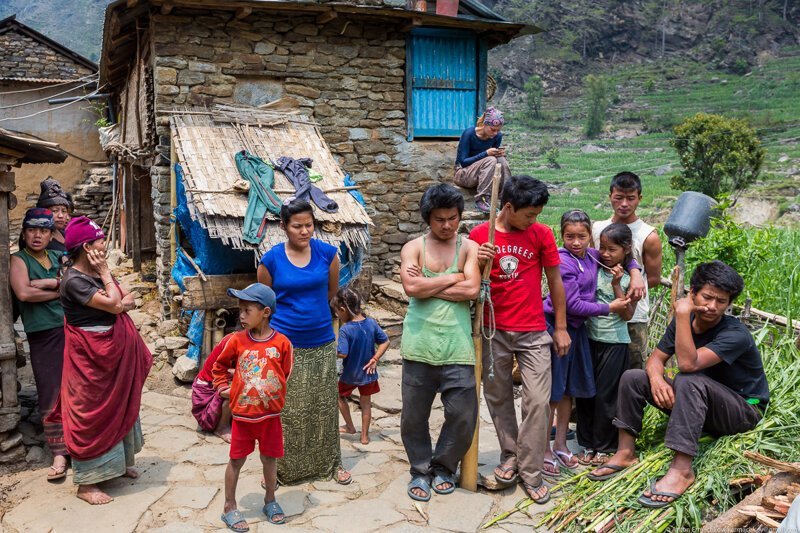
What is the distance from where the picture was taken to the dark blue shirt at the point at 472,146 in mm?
8555

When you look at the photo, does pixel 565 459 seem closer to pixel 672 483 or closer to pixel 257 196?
pixel 672 483

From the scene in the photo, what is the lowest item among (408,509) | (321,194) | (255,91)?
(408,509)

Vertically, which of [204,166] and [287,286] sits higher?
[204,166]

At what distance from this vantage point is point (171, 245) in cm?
771

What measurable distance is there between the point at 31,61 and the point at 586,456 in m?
17.2

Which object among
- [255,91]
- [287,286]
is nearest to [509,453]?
[287,286]

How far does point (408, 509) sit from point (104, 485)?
75.0 inches

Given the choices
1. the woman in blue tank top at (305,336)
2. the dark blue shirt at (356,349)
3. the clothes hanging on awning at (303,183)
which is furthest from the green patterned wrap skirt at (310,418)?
the clothes hanging on awning at (303,183)

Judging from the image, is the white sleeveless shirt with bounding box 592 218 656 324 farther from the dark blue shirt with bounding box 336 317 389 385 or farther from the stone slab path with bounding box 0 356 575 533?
the dark blue shirt with bounding box 336 317 389 385

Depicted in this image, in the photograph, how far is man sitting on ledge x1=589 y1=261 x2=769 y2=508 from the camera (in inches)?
143

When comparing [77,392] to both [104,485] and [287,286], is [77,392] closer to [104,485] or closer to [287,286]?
[104,485]

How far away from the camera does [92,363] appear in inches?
155

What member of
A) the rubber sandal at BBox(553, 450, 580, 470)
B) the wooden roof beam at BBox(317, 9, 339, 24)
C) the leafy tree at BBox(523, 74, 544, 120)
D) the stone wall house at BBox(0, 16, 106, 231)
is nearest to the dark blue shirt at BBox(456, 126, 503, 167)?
the wooden roof beam at BBox(317, 9, 339, 24)

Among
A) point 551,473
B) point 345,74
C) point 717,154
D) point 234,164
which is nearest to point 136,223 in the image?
point 345,74
